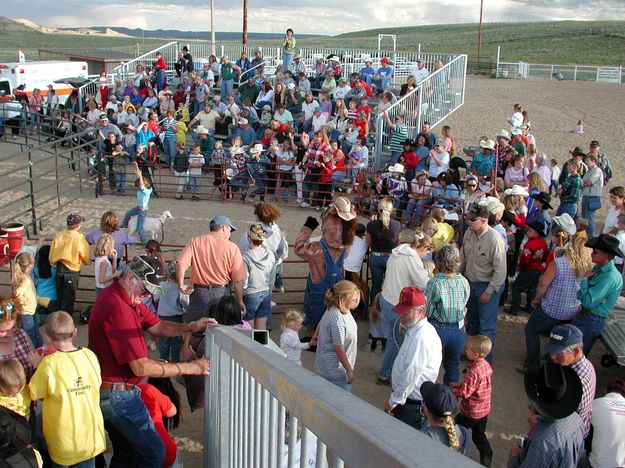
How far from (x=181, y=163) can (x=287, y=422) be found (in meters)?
15.7

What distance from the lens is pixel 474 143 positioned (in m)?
20.9

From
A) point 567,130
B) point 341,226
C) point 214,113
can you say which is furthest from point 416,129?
point 341,226

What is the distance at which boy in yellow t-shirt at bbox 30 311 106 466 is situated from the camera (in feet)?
12.1

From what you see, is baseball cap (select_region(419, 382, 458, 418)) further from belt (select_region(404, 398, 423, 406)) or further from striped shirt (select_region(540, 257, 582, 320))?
striped shirt (select_region(540, 257, 582, 320))

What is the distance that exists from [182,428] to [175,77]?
20.8 m

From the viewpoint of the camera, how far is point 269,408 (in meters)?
2.16

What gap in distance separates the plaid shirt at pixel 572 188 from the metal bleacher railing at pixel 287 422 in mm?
9155

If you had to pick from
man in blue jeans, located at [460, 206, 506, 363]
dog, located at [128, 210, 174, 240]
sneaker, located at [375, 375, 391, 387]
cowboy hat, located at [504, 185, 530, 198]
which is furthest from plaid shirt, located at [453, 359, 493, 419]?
dog, located at [128, 210, 174, 240]

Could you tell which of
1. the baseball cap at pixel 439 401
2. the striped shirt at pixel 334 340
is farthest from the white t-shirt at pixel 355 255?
the baseball cap at pixel 439 401

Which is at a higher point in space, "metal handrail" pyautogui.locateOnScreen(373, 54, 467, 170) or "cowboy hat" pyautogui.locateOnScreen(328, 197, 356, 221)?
"metal handrail" pyautogui.locateOnScreen(373, 54, 467, 170)

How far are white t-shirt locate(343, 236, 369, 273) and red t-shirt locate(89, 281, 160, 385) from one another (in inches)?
176

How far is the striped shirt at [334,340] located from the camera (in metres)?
5.43

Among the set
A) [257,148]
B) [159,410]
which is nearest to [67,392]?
[159,410]

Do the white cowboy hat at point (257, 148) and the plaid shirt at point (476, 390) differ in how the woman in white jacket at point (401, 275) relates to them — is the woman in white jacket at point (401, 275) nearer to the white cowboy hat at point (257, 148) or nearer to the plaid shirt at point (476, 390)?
the plaid shirt at point (476, 390)
